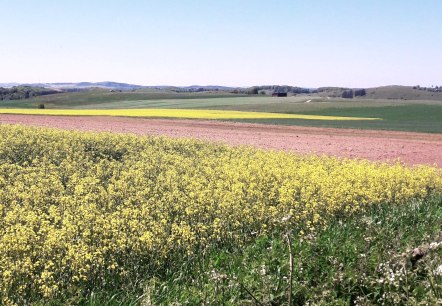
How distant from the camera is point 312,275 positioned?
5691 millimetres

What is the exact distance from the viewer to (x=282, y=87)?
179m

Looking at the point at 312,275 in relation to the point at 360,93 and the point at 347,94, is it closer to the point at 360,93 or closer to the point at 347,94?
the point at 347,94

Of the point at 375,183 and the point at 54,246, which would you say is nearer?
the point at 54,246

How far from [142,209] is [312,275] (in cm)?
353

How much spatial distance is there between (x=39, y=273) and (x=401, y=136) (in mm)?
30083

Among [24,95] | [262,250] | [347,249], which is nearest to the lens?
[347,249]

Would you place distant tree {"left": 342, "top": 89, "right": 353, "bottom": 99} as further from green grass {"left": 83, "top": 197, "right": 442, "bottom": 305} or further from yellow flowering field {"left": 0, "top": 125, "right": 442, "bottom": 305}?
green grass {"left": 83, "top": 197, "right": 442, "bottom": 305}

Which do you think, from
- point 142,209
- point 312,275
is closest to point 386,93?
point 142,209

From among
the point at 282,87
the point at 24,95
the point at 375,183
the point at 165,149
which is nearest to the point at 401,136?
the point at 165,149

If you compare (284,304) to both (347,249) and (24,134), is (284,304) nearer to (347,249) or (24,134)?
Result: (347,249)

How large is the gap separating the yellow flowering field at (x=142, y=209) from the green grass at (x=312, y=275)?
0.42 metres

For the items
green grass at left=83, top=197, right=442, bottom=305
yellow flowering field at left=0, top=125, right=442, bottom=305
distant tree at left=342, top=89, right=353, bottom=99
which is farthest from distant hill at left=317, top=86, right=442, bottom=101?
green grass at left=83, top=197, right=442, bottom=305

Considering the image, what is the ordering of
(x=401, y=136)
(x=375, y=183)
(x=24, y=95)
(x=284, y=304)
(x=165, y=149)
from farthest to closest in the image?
1. (x=24, y=95)
2. (x=401, y=136)
3. (x=165, y=149)
4. (x=375, y=183)
5. (x=284, y=304)

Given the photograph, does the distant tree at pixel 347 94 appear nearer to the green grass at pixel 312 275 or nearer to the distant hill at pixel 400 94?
the distant hill at pixel 400 94
